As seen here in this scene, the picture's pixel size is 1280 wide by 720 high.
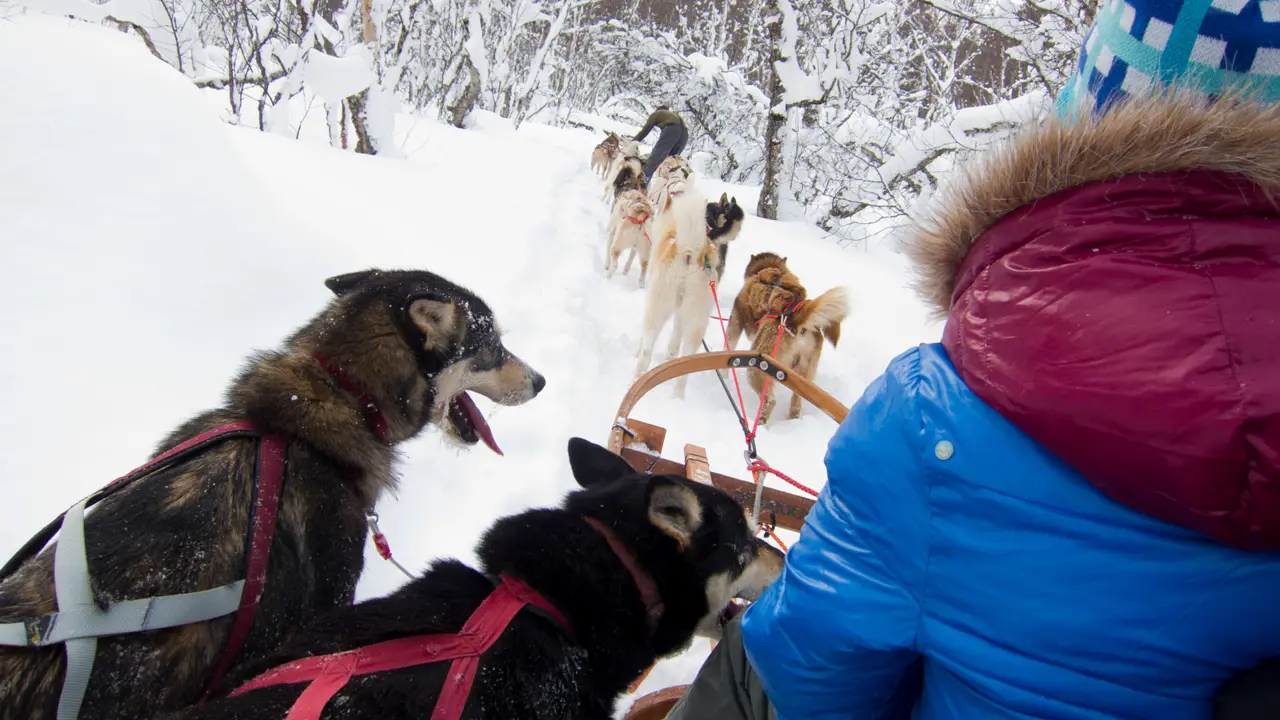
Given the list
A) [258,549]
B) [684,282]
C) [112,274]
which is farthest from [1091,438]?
[112,274]

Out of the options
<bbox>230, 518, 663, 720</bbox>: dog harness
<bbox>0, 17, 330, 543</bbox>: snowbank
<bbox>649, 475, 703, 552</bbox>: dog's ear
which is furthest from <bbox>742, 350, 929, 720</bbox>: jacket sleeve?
<bbox>0, 17, 330, 543</bbox>: snowbank

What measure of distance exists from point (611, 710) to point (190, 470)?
4.15 ft

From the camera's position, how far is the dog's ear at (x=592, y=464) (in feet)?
6.46

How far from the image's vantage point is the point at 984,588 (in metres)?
0.87

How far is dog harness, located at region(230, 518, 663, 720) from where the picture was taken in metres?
1.17

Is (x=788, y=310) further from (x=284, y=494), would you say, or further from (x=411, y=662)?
(x=411, y=662)

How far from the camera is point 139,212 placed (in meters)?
4.17

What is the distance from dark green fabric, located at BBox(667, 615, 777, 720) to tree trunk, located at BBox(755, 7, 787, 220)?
11013mm

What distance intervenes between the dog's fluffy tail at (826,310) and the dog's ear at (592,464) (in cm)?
307

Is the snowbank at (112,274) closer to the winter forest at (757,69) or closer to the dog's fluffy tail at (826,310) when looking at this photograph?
the winter forest at (757,69)

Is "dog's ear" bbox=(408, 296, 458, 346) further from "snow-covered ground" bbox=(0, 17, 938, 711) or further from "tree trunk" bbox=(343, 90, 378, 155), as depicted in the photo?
"tree trunk" bbox=(343, 90, 378, 155)

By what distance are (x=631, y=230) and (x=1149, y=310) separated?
23.6ft

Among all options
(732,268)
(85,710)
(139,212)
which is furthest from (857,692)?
(732,268)

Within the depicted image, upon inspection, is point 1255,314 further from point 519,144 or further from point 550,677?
point 519,144
